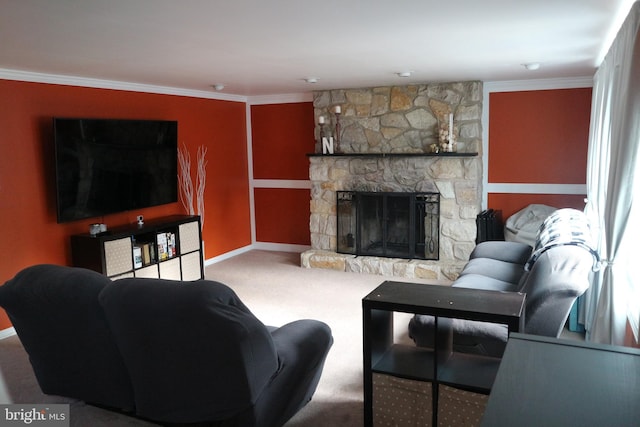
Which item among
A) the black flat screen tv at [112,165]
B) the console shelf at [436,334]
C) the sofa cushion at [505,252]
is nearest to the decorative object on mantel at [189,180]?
the black flat screen tv at [112,165]

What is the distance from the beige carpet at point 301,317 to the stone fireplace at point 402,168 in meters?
0.43

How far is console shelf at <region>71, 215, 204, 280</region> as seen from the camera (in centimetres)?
463

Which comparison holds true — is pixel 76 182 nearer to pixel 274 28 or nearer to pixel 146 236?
pixel 146 236

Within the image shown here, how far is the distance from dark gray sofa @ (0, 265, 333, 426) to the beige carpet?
243mm

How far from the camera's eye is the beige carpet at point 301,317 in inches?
119

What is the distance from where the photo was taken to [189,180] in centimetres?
617

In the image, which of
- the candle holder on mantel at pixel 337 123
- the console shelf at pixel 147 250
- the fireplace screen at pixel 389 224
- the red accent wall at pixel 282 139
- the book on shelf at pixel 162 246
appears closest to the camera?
the console shelf at pixel 147 250

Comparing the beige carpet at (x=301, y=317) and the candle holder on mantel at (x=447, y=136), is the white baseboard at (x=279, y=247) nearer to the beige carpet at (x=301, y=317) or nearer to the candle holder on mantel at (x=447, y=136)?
the beige carpet at (x=301, y=317)

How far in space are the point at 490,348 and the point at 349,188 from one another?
11.8 feet

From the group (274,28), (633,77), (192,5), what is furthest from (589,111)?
(192,5)

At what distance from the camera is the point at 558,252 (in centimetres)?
304

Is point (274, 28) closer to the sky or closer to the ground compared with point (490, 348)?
closer to the sky

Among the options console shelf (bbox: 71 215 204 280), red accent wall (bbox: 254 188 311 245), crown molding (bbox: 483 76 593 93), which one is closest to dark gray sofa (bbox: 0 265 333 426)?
console shelf (bbox: 71 215 204 280)

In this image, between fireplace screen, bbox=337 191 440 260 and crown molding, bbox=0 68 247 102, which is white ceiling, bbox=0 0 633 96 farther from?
fireplace screen, bbox=337 191 440 260
